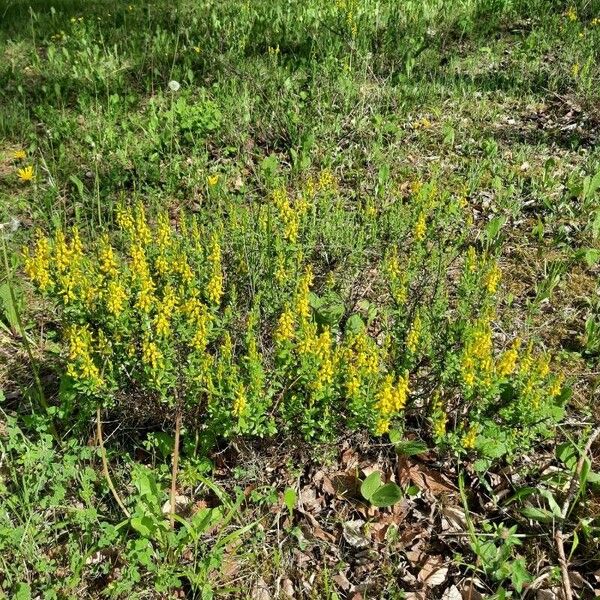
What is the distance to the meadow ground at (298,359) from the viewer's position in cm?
255

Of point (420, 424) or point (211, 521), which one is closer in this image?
point (211, 521)

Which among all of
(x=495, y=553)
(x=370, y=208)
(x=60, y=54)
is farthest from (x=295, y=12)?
(x=495, y=553)

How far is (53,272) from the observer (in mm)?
2740

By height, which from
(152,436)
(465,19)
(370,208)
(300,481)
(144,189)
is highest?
(465,19)

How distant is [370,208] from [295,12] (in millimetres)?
4284

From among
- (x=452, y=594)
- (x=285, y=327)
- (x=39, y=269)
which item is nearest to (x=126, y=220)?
(x=39, y=269)

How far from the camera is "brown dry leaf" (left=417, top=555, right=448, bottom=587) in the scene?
2.57 metres

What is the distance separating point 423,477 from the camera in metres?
2.89

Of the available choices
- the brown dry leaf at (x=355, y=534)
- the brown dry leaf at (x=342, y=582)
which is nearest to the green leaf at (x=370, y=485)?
the brown dry leaf at (x=355, y=534)

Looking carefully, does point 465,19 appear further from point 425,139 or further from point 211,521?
point 211,521

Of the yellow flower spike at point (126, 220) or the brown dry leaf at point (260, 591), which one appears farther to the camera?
the yellow flower spike at point (126, 220)

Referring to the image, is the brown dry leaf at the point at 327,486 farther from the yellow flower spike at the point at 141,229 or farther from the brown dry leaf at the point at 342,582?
the yellow flower spike at the point at 141,229

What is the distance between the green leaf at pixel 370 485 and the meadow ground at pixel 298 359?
11 millimetres

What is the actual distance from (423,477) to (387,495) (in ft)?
0.93
